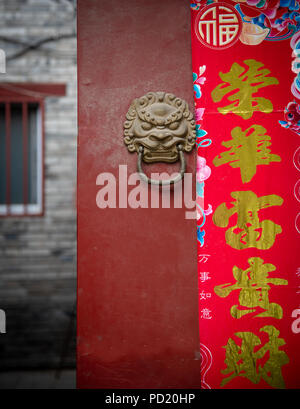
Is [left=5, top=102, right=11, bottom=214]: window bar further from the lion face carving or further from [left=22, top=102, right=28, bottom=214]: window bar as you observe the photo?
the lion face carving

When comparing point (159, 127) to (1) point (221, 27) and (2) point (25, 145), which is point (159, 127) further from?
(2) point (25, 145)

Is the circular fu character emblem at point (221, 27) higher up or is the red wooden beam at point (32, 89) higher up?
the red wooden beam at point (32, 89)

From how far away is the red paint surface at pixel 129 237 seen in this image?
4.15 feet

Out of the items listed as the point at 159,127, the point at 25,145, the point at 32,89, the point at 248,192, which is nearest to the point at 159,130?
the point at 159,127

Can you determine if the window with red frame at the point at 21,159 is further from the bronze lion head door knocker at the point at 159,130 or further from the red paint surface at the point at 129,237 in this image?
the bronze lion head door knocker at the point at 159,130

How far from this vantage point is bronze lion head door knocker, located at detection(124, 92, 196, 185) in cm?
124

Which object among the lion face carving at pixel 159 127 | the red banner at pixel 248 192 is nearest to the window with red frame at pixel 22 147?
the lion face carving at pixel 159 127

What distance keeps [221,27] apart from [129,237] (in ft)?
3.03

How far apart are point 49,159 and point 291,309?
2353 mm

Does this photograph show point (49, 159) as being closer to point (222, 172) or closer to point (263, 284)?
point (222, 172)

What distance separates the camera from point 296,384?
4.12 feet

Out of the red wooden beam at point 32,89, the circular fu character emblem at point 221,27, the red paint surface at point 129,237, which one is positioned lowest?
the red paint surface at point 129,237

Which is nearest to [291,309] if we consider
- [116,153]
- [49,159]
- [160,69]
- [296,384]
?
[296,384]

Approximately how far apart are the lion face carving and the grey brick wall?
5.81 ft
